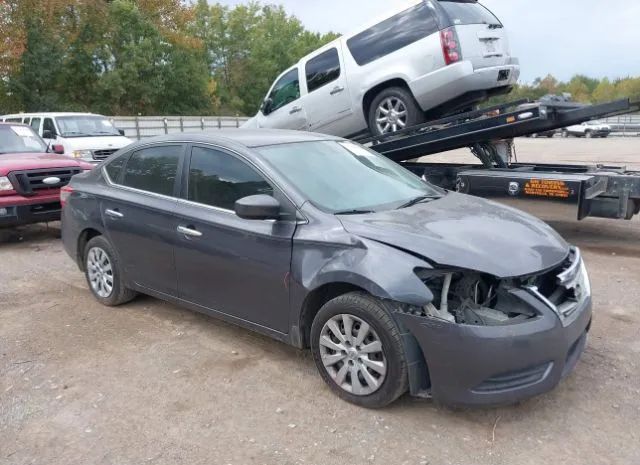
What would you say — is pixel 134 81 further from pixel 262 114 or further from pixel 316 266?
pixel 316 266

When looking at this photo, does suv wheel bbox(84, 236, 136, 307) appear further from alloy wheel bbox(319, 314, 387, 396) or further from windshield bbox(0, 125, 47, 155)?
windshield bbox(0, 125, 47, 155)

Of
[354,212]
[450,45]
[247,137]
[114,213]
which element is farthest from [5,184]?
[450,45]

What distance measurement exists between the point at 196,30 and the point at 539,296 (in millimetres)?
51470

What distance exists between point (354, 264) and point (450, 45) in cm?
492

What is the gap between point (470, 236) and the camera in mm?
3387

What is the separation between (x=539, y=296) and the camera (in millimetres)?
3174

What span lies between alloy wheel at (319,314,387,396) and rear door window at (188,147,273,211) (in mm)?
1035

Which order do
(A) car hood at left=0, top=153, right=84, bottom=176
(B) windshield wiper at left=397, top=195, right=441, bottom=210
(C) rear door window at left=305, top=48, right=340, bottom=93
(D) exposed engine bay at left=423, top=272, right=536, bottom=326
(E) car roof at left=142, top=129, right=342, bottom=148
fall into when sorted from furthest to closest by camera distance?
(C) rear door window at left=305, top=48, right=340, bottom=93, (A) car hood at left=0, top=153, right=84, bottom=176, (E) car roof at left=142, top=129, right=342, bottom=148, (B) windshield wiper at left=397, top=195, right=441, bottom=210, (D) exposed engine bay at left=423, top=272, right=536, bottom=326

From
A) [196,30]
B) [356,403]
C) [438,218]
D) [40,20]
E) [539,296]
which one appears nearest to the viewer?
[539,296]

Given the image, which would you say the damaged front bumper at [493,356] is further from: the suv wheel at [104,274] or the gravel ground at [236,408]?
the suv wheel at [104,274]

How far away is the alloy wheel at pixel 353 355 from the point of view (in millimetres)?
3305

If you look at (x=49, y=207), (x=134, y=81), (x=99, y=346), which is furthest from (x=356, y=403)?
(x=134, y=81)

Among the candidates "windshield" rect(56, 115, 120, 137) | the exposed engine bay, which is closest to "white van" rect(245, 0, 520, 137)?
the exposed engine bay

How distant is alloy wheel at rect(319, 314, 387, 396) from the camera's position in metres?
3.30
